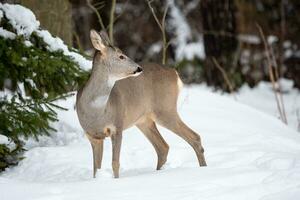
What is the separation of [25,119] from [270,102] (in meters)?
8.12

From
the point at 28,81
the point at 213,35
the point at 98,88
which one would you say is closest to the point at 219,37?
the point at 213,35

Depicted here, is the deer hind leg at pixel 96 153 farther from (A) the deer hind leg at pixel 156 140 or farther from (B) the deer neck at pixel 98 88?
(A) the deer hind leg at pixel 156 140

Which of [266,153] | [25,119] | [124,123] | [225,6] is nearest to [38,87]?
[25,119]

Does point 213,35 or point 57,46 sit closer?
point 57,46

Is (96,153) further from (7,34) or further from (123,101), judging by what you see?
(7,34)

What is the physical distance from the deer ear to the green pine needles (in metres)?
0.79

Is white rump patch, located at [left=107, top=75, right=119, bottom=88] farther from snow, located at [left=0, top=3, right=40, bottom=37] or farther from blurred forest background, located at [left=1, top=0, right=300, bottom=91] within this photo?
blurred forest background, located at [left=1, top=0, right=300, bottom=91]

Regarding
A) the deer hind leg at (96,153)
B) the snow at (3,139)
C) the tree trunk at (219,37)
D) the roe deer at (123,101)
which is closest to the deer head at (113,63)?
the roe deer at (123,101)

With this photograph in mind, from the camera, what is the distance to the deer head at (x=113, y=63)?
23.1 ft

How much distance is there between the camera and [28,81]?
7816 millimetres

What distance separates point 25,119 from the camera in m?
7.55

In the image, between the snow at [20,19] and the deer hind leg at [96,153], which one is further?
the snow at [20,19]

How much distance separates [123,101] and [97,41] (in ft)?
2.29

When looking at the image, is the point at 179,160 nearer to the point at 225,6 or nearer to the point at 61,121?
the point at 61,121
